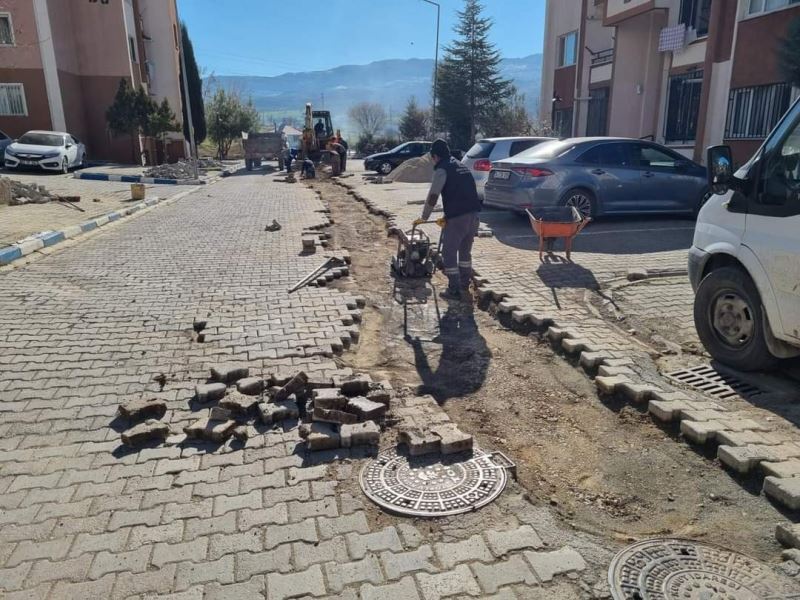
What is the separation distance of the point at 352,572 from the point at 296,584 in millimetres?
245

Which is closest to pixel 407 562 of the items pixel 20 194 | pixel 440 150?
pixel 440 150

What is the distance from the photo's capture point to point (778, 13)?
14.0m

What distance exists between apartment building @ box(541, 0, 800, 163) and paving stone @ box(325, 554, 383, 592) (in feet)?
50.2

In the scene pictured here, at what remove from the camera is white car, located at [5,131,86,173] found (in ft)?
73.4

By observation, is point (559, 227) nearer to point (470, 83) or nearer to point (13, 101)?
point (13, 101)

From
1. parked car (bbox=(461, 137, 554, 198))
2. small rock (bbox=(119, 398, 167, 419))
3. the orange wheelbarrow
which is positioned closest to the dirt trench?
small rock (bbox=(119, 398, 167, 419))

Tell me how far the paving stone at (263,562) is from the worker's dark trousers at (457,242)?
477cm

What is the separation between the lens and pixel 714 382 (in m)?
→ 4.48

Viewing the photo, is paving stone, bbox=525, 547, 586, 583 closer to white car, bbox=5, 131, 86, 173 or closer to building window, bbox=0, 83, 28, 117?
white car, bbox=5, 131, 86, 173

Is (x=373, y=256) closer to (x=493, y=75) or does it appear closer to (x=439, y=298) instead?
(x=439, y=298)

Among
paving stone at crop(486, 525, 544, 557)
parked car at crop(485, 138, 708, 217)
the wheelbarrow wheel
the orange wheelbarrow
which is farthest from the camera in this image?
the wheelbarrow wheel

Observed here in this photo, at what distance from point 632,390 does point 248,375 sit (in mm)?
2887

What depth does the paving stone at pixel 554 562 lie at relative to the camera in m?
2.53

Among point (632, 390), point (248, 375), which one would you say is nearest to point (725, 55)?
point (632, 390)
